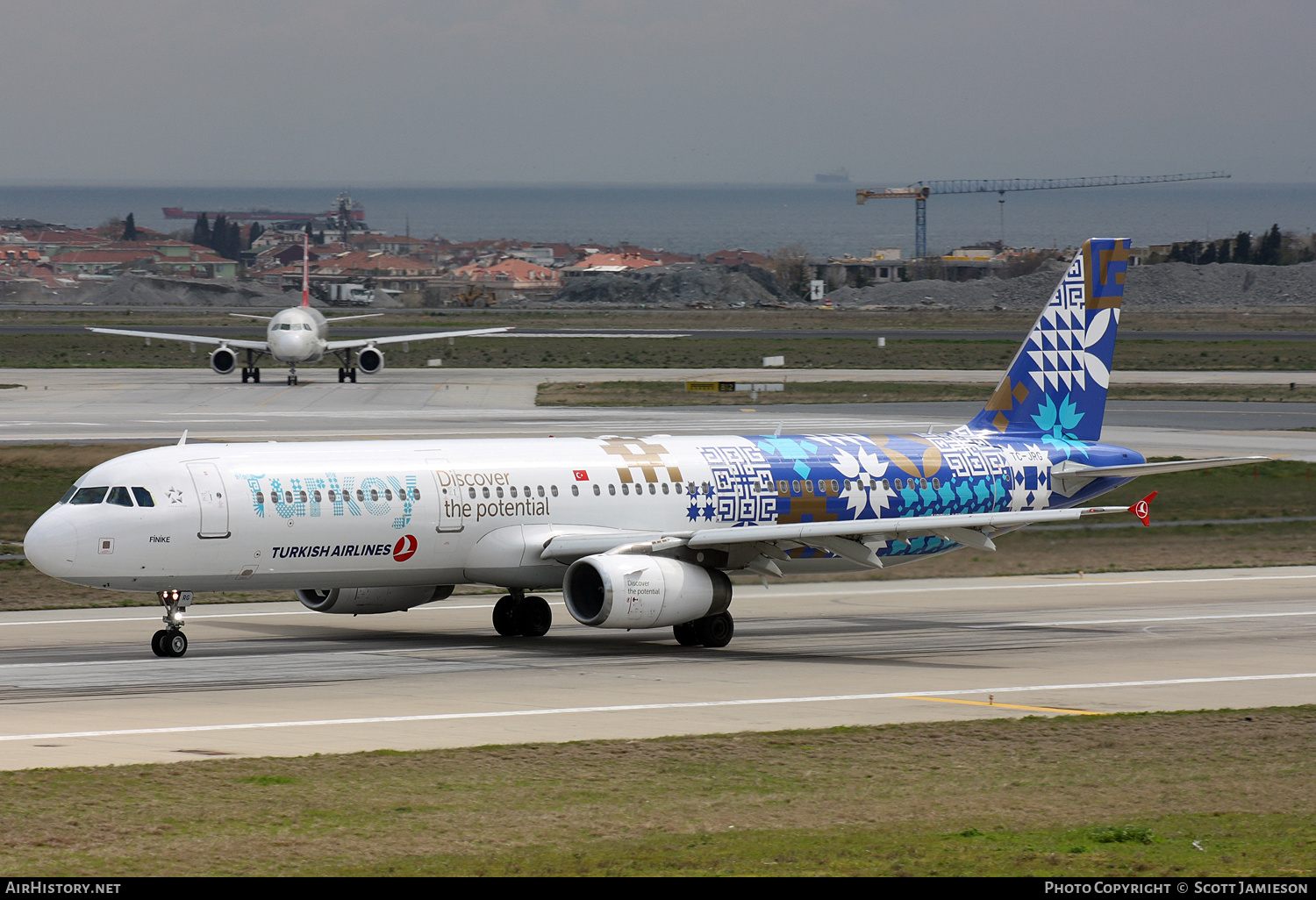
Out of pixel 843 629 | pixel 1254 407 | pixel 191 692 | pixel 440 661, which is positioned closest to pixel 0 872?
pixel 191 692

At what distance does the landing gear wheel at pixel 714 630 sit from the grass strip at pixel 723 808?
29.9 feet

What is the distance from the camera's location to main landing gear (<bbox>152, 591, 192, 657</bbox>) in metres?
30.2

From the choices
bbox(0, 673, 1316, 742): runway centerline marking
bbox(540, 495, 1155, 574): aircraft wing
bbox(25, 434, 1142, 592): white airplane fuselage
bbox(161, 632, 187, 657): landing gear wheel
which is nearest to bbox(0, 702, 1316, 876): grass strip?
bbox(0, 673, 1316, 742): runway centerline marking

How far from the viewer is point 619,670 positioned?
29.9m

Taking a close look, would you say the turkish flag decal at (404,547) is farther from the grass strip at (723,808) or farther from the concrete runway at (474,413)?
the concrete runway at (474,413)

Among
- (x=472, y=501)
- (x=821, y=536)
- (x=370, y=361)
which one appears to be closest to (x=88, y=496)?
(x=472, y=501)

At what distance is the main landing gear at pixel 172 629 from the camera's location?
30203 millimetres

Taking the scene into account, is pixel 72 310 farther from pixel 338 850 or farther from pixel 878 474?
pixel 338 850

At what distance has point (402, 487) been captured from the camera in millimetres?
31922

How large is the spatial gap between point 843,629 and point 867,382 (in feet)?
197

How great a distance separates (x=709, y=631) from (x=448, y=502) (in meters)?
5.78

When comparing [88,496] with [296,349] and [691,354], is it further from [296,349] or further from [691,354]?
[691,354]

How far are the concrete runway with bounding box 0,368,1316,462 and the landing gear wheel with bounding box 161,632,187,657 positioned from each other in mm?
33021

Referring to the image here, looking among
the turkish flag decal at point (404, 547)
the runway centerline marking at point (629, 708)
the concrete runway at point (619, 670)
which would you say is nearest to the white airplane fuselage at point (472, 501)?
the turkish flag decal at point (404, 547)
